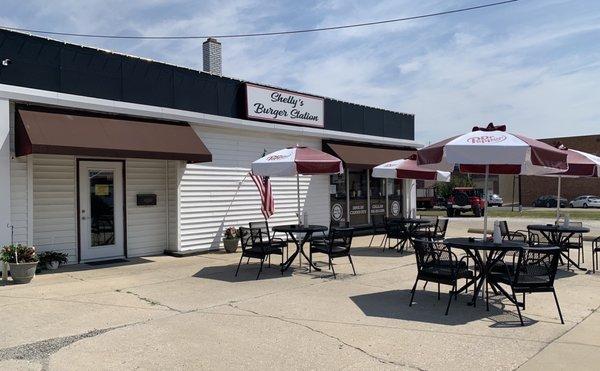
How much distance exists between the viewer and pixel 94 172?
410 inches

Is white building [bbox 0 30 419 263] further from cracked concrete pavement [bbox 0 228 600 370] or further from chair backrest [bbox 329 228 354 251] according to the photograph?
chair backrest [bbox 329 228 354 251]

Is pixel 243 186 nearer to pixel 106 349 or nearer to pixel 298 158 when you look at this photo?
pixel 298 158

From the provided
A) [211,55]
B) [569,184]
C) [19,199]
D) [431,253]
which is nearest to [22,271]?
[19,199]

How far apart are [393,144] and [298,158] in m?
9.67

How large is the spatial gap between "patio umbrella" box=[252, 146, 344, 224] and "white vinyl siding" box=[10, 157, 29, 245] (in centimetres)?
414

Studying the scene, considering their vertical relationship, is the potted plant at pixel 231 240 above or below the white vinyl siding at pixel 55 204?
below

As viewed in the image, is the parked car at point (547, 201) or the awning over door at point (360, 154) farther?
the parked car at point (547, 201)

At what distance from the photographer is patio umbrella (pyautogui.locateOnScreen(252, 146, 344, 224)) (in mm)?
9086

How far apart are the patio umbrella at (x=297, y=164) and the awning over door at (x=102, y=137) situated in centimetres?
200

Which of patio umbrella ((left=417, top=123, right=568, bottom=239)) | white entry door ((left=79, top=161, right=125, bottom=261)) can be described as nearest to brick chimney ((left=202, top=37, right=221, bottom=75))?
white entry door ((left=79, top=161, right=125, bottom=261))

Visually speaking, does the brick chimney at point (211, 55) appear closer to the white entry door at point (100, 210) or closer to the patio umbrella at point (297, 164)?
the white entry door at point (100, 210)

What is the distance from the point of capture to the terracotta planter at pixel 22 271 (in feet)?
26.3

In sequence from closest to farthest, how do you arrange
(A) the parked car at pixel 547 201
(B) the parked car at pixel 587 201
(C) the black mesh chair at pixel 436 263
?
(C) the black mesh chair at pixel 436 263 < (B) the parked car at pixel 587 201 < (A) the parked car at pixel 547 201

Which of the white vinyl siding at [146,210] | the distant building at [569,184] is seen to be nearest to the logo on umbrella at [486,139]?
the white vinyl siding at [146,210]
